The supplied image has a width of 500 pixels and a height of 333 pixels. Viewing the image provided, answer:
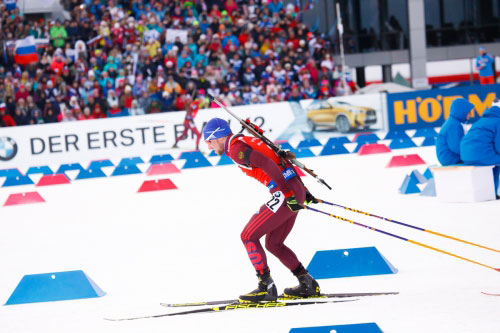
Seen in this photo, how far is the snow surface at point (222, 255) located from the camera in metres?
5.54

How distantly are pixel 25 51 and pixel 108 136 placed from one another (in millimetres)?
5246

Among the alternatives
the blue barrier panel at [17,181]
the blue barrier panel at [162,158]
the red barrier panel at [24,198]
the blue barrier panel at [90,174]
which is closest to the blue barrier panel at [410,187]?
the red barrier panel at [24,198]

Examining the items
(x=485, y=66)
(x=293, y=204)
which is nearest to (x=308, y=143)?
(x=485, y=66)

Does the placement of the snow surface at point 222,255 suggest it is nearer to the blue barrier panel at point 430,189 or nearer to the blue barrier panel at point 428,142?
the blue barrier panel at point 430,189

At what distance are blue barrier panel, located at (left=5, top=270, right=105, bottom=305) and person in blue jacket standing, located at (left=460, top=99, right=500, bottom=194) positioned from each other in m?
5.62

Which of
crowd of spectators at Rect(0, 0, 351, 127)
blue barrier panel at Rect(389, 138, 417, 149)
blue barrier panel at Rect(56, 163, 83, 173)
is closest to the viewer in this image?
blue barrier panel at Rect(389, 138, 417, 149)

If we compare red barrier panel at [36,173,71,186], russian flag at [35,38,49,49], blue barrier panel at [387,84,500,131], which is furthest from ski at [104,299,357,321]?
russian flag at [35,38,49,49]

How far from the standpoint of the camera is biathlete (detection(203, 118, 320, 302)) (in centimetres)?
576

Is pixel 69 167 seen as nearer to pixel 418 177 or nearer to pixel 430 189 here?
pixel 418 177

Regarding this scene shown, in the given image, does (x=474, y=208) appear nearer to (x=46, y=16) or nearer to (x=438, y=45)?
(x=46, y=16)

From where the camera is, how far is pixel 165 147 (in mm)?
22922

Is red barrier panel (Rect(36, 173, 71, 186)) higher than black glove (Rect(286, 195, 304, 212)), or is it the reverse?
black glove (Rect(286, 195, 304, 212))

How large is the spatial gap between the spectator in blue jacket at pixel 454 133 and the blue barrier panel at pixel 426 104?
12.1m

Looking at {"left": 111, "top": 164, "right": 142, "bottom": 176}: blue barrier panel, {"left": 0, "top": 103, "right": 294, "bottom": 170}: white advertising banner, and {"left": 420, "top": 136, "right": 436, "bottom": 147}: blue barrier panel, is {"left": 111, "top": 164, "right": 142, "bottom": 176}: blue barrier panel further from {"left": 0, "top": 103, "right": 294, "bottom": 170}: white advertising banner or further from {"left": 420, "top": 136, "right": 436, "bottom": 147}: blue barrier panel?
{"left": 420, "top": 136, "right": 436, "bottom": 147}: blue barrier panel
